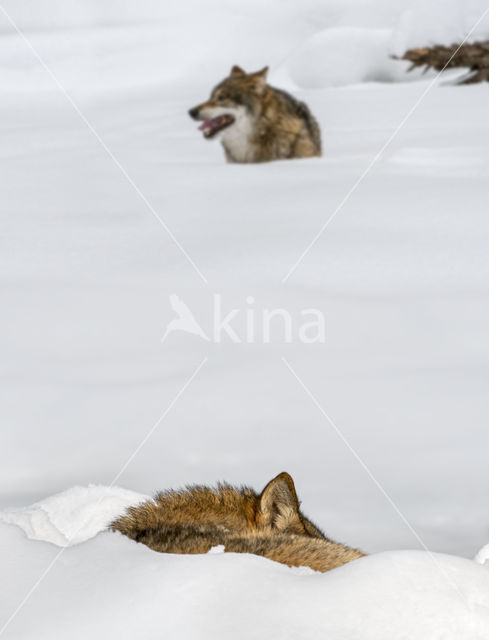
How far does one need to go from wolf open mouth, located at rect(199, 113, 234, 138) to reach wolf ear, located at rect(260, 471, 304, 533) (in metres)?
5.62

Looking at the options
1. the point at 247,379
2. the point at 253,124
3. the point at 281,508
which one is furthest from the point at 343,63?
the point at 281,508

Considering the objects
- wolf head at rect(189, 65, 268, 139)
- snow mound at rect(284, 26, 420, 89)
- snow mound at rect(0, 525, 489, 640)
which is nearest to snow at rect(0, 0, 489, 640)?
snow mound at rect(0, 525, 489, 640)

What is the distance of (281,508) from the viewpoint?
66.6 inches

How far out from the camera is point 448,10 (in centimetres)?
929

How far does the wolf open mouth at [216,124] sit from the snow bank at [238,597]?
6032 millimetres

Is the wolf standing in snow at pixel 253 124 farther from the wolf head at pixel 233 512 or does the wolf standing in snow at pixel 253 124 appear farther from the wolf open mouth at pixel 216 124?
the wolf head at pixel 233 512

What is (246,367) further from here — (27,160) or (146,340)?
(27,160)

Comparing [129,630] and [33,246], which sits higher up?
[129,630]

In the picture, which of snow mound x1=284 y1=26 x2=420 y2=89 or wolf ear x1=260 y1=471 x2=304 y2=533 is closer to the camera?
wolf ear x1=260 y1=471 x2=304 y2=533

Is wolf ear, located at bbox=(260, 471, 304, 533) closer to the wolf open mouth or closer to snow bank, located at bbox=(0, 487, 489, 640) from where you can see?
snow bank, located at bbox=(0, 487, 489, 640)

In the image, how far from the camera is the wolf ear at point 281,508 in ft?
5.48

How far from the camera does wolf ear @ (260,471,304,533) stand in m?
1.67

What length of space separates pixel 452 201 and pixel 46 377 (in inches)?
125

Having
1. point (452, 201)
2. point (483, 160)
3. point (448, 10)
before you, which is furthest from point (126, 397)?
point (448, 10)
